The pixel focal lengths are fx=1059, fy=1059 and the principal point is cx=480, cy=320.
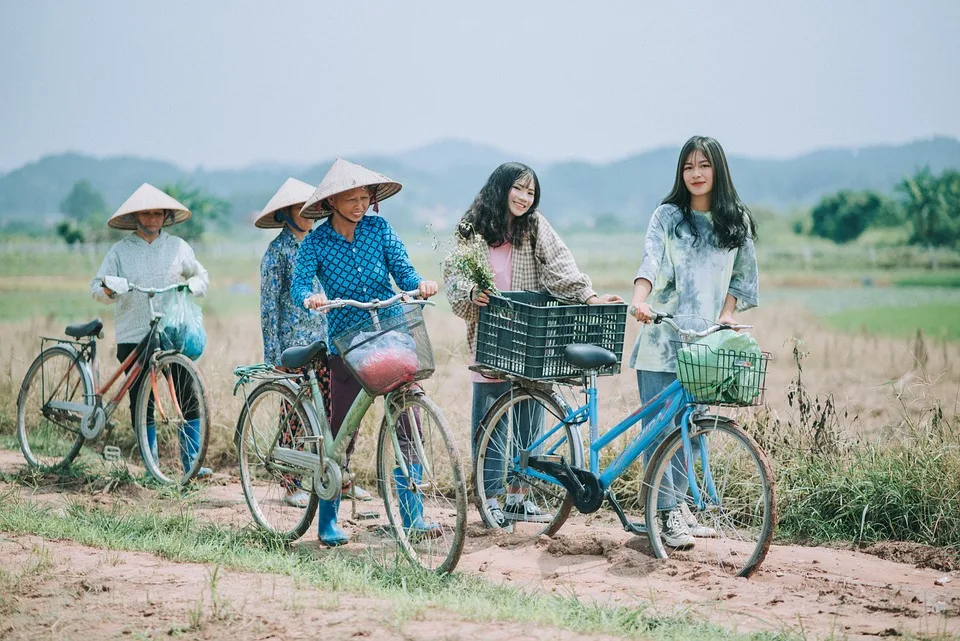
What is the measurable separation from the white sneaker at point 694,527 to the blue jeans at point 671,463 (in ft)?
0.30

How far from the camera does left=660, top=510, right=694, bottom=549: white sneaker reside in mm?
5047

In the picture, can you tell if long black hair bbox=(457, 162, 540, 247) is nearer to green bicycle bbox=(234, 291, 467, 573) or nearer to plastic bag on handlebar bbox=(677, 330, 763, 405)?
green bicycle bbox=(234, 291, 467, 573)

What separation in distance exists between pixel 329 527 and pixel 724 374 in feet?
7.36

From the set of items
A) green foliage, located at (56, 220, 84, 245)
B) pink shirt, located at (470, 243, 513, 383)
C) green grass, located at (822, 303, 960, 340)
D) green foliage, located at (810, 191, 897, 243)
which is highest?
green foliage, located at (810, 191, 897, 243)

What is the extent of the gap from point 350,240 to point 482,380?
3.59 ft

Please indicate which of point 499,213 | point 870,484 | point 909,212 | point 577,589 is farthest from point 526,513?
point 909,212

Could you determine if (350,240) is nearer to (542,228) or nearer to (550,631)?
(542,228)

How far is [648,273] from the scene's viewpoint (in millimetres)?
5211

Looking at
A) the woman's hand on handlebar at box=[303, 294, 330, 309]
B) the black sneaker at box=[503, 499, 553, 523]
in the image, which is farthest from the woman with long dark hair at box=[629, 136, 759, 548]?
the woman's hand on handlebar at box=[303, 294, 330, 309]

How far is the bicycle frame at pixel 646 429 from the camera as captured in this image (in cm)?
472

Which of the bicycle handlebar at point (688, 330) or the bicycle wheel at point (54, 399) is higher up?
the bicycle handlebar at point (688, 330)

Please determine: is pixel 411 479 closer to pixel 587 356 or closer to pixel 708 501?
pixel 587 356

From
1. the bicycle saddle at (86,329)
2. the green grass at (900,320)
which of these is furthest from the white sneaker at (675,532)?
the green grass at (900,320)

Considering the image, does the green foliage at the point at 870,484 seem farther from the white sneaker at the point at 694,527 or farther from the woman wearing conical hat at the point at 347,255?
the woman wearing conical hat at the point at 347,255
